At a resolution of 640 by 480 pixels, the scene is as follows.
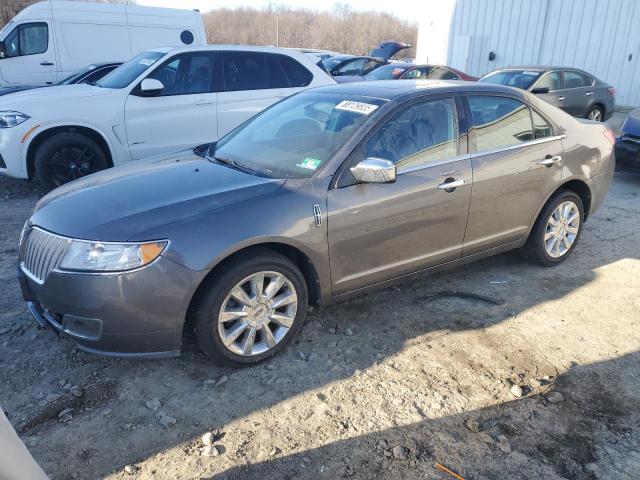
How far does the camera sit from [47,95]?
646 centimetres

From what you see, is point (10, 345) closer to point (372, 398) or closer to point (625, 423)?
point (372, 398)

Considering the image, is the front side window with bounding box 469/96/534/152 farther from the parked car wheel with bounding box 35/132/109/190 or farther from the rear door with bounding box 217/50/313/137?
the parked car wheel with bounding box 35/132/109/190

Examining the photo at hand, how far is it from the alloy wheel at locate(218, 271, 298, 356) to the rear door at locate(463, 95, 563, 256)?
1.55 meters

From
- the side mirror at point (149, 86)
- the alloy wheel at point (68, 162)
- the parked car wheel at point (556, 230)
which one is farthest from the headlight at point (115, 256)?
the alloy wheel at point (68, 162)

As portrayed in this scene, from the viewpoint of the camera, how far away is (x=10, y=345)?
3.39 metres

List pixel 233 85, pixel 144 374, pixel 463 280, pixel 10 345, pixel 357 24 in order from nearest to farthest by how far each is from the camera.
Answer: pixel 144 374, pixel 10 345, pixel 463 280, pixel 233 85, pixel 357 24

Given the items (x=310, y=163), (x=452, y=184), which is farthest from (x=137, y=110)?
(x=452, y=184)

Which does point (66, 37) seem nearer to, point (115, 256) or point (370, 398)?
point (115, 256)

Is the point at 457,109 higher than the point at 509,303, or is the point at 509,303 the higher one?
the point at 457,109

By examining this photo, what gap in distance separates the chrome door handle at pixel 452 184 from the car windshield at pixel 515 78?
25.9 ft

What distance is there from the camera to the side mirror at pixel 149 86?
6.42 meters

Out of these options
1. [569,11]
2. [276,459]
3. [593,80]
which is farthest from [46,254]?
[569,11]

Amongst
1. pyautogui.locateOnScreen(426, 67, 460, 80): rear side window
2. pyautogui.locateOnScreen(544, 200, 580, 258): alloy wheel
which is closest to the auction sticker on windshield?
pyautogui.locateOnScreen(544, 200, 580, 258): alloy wheel

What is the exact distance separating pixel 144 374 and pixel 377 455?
1.46 metres
